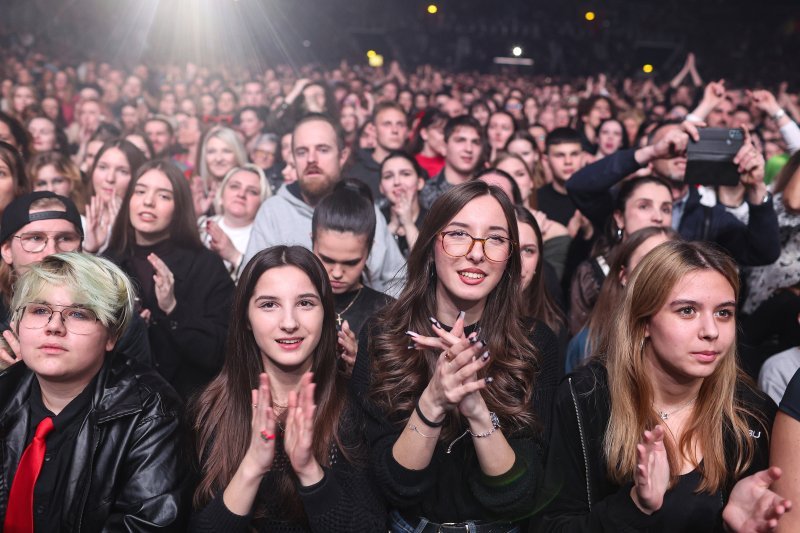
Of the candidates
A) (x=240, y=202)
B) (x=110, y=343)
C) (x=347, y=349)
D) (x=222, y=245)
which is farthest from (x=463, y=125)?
(x=110, y=343)

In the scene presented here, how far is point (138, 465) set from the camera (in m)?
2.33

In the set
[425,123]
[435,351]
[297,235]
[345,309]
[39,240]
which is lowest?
[435,351]

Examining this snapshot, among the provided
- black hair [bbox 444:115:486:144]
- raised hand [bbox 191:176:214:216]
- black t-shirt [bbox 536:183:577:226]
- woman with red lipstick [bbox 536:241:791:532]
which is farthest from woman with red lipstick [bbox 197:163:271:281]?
woman with red lipstick [bbox 536:241:791:532]

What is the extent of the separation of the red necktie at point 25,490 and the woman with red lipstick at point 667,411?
4.81ft

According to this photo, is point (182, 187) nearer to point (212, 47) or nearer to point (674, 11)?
point (212, 47)

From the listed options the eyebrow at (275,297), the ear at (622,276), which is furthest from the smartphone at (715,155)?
the eyebrow at (275,297)

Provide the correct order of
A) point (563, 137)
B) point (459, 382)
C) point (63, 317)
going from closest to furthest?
1. point (459, 382)
2. point (63, 317)
3. point (563, 137)

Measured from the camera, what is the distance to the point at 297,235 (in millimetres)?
4148

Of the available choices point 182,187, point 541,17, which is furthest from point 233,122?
point 541,17

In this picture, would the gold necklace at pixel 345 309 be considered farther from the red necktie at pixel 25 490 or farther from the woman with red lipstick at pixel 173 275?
the red necktie at pixel 25 490

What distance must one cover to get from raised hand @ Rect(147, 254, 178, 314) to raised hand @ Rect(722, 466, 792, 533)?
242 centimetres

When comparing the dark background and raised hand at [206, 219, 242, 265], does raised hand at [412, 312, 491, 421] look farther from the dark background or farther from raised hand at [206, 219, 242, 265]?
the dark background

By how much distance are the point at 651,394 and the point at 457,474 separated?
0.62 metres

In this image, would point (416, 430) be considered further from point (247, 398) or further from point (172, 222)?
point (172, 222)
